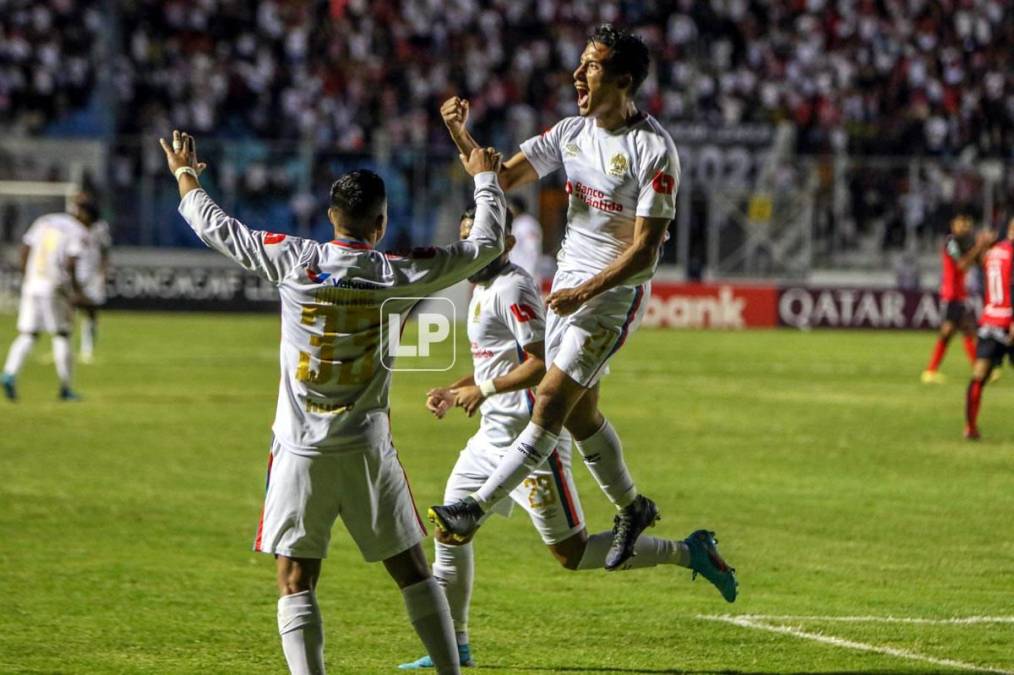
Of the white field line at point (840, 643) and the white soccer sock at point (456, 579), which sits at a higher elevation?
the white soccer sock at point (456, 579)

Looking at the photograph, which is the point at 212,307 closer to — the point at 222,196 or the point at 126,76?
the point at 222,196

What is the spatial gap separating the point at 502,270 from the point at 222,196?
27.8 m

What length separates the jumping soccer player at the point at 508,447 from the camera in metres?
8.39

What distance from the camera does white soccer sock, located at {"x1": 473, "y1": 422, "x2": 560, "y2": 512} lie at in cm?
802

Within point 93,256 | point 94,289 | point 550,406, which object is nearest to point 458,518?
point 550,406

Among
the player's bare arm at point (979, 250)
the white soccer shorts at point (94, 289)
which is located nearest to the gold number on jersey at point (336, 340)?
the player's bare arm at point (979, 250)

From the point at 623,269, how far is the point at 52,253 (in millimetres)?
15176

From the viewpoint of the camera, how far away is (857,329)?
3719 centimetres

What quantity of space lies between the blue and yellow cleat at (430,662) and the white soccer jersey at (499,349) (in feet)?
3.43

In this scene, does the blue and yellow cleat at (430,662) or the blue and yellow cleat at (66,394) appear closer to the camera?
the blue and yellow cleat at (430,662)

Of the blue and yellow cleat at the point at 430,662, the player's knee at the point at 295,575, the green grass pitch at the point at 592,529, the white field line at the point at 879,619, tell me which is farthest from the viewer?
the white field line at the point at 879,619

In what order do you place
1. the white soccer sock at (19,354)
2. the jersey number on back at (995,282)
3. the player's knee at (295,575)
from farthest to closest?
the white soccer sock at (19,354) < the jersey number on back at (995,282) < the player's knee at (295,575)

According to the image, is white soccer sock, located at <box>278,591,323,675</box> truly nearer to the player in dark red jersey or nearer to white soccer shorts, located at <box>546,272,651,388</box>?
white soccer shorts, located at <box>546,272,651,388</box>

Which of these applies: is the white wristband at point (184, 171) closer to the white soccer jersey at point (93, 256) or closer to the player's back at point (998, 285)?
the player's back at point (998, 285)
